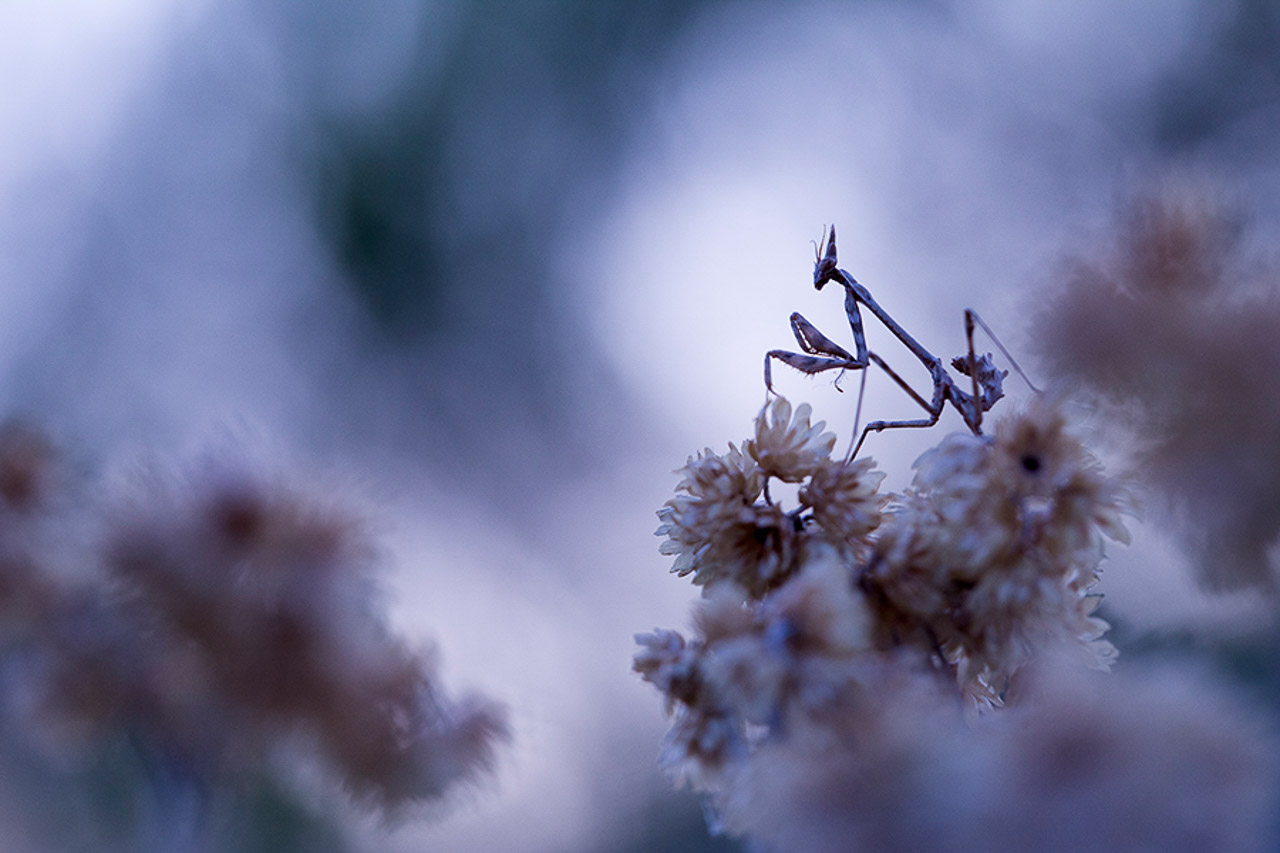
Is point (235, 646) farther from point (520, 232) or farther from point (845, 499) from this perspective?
point (520, 232)

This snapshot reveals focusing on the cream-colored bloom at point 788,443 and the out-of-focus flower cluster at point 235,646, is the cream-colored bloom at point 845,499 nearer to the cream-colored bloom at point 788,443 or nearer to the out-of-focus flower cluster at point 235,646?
the cream-colored bloom at point 788,443

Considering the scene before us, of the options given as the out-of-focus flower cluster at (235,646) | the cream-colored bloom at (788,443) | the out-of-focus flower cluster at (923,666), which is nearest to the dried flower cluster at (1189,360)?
the out-of-focus flower cluster at (923,666)

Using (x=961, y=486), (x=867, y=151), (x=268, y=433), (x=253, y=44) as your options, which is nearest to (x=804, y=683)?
(x=961, y=486)

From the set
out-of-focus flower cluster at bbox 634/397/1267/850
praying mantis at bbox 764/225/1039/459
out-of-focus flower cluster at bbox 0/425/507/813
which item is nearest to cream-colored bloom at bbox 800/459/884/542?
out-of-focus flower cluster at bbox 634/397/1267/850

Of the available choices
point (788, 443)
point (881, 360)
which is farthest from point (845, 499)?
point (881, 360)

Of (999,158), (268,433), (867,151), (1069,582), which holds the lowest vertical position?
(1069,582)

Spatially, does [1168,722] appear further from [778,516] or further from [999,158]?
[999,158]

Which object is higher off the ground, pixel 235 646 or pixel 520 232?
pixel 520 232
